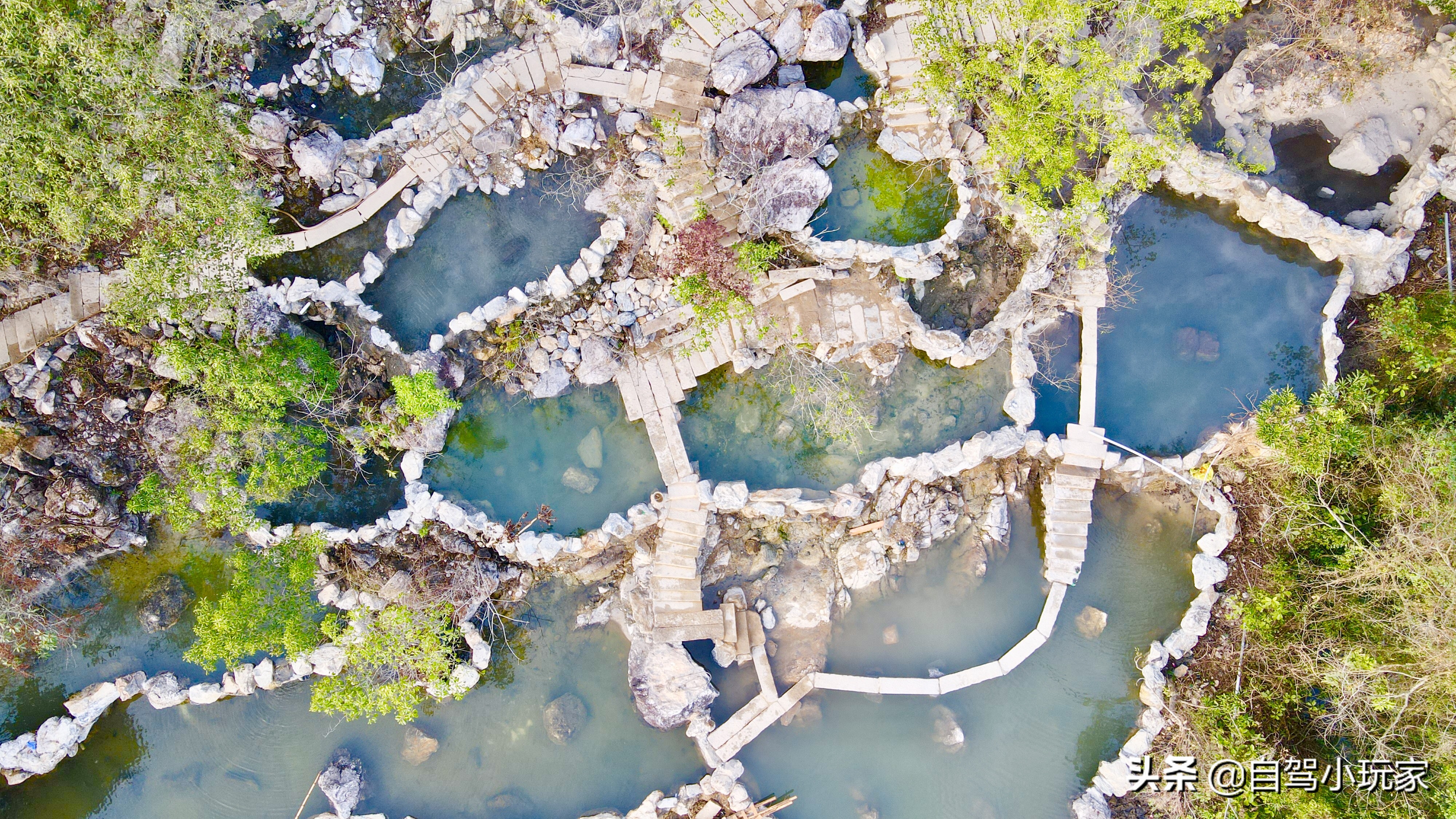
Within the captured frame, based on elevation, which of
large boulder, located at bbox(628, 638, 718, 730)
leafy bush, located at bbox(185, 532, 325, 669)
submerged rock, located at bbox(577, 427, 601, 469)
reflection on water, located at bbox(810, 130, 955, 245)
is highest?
reflection on water, located at bbox(810, 130, 955, 245)

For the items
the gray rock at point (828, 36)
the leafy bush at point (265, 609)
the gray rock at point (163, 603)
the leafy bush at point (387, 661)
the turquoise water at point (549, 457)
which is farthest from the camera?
the turquoise water at point (549, 457)

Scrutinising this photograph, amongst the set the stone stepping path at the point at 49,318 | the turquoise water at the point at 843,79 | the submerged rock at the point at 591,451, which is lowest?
the submerged rock at the point at 591,451

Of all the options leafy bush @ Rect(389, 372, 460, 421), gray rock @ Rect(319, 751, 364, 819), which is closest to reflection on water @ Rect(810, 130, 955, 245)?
leafy bush @ Rect(389, 372, 460, 421)

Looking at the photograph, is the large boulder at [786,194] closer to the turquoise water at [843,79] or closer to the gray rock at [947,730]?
the turquoise water at [843,79]

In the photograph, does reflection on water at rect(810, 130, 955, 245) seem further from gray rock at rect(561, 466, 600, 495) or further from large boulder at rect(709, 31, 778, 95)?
gray rock at rect(561, 466, 600, 495)

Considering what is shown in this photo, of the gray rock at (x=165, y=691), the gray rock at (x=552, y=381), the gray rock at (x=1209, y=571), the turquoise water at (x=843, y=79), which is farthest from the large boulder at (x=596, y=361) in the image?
the gray rock at (x=1209, y=571)

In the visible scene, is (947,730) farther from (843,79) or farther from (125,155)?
(125,155)

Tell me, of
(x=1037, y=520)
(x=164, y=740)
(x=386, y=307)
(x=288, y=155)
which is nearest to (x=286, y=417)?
(x=386, y=307)
